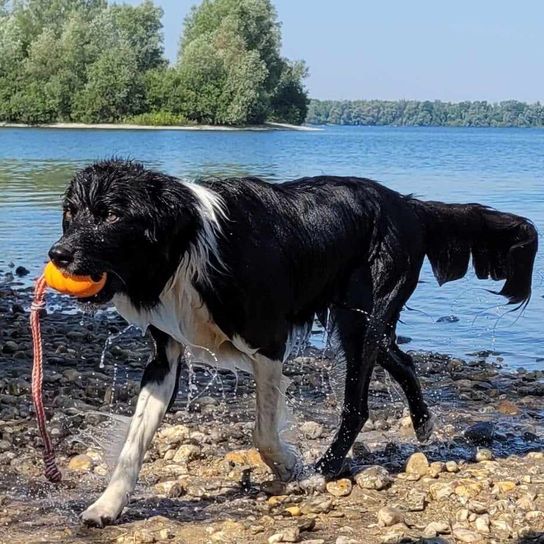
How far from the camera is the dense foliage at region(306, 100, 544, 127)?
5947 inches

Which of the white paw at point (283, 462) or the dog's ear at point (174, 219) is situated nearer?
the dog's ear at point (174, 219)

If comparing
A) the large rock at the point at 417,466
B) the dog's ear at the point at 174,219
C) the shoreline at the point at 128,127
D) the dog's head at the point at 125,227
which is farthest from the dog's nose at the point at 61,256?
the shoreline at the point at 128,127

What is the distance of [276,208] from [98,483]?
174cm

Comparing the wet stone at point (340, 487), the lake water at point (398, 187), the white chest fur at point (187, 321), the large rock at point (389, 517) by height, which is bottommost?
the lake water at point (398, 187)

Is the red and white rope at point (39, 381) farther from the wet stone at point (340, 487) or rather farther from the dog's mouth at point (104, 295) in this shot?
the wet stone at point (340, 487)

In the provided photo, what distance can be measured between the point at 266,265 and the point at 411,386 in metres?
1.62

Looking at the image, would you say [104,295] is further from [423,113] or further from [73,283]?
[423,113]

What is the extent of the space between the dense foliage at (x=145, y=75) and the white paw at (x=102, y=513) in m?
74.9

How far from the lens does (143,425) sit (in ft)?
16.3

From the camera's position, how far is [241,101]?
78312mm

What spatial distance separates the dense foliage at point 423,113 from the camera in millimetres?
151050

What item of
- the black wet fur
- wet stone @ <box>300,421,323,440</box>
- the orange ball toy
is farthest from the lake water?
wet stone @ <box>300,421,323,440</box>

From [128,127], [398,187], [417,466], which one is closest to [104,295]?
[417,466]

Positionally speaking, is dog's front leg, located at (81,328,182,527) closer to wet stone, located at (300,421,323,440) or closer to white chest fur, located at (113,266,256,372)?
white chest fur, located at (113,266,256,372)
